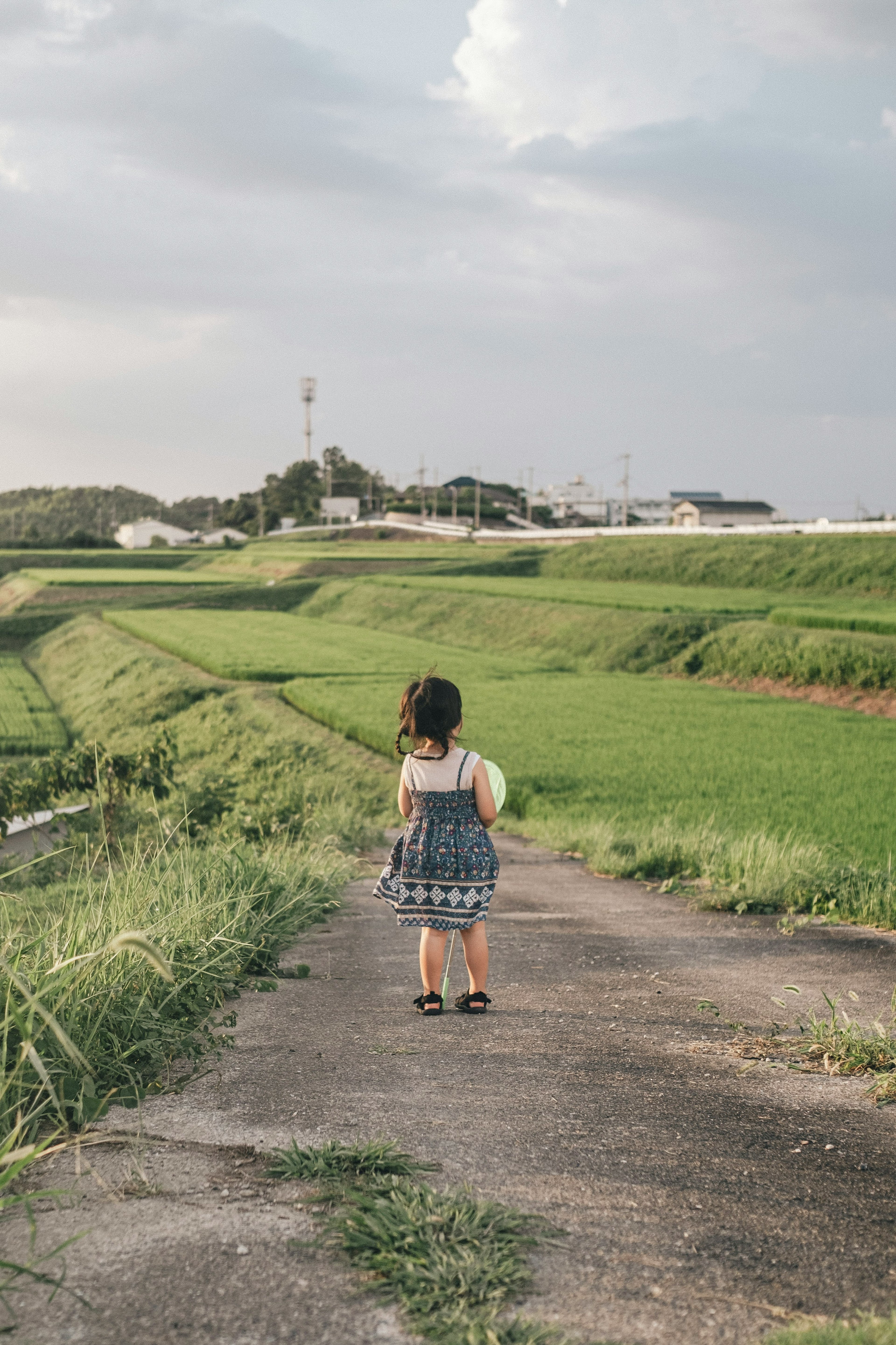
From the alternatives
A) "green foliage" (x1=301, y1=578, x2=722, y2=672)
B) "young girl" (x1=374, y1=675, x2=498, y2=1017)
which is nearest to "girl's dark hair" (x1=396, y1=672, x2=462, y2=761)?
"young girl" (x1=374, y1=675, x2=498, y2=1017)

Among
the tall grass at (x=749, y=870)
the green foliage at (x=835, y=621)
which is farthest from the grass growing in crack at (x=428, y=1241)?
the green foliage at (x=835, y=621)

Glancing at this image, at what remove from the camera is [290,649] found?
30078 mm

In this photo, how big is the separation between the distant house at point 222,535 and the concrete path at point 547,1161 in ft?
361

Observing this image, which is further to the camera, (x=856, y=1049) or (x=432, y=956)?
(x=432, y=956)

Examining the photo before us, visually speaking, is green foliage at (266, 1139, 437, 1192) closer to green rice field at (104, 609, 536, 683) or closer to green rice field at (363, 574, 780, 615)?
green rice field at (104, 609, 536, 683)

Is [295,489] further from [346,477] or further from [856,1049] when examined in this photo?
[856,1049]

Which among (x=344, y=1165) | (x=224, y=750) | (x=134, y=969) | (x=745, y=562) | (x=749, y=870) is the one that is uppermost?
(x=745, y=562)

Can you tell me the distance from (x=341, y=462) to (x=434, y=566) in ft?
264

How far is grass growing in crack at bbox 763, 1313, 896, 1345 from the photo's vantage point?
2.18 meters

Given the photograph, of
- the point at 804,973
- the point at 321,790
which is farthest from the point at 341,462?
the point at 804,973

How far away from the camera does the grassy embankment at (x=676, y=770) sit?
791 cm

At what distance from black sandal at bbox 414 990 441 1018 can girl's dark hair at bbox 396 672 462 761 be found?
1.02 meters

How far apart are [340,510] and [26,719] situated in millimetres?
87453

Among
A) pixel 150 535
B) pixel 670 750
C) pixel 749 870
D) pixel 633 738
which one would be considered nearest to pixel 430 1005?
pixel 749 870
